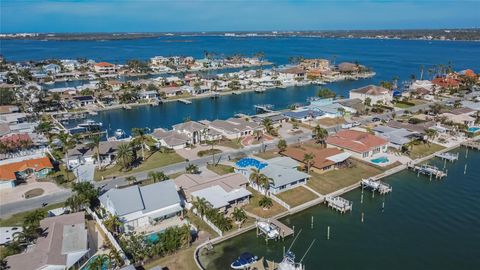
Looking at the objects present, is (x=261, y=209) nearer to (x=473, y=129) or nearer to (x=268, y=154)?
(x=268, y=154)

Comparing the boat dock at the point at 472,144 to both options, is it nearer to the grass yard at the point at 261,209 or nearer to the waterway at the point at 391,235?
the waterway at the point at 391,235

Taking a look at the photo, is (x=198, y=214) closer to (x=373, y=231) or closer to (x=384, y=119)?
(x=373, y=231)

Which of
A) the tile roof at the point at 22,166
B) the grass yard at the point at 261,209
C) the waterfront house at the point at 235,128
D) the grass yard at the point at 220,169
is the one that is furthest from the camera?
the waterfront house at the point at 235,128

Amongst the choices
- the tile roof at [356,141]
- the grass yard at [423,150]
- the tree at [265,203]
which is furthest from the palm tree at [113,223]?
the grass yard at [423,150]

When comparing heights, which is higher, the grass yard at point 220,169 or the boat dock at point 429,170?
the grass yard at point 220,169

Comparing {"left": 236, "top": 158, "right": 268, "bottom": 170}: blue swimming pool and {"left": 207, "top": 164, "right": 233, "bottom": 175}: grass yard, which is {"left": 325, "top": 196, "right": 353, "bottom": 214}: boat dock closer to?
{"left": 236, "top": 158, "right": 268, "bottom": 170}: blue swimming pool

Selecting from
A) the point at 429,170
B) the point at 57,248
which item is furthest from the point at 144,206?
the point at 429,170

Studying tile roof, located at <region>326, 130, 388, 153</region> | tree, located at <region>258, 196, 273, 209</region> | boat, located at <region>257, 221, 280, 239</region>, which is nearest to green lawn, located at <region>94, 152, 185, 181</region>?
tree, located at <region>258, 196, 273, 209</region>
